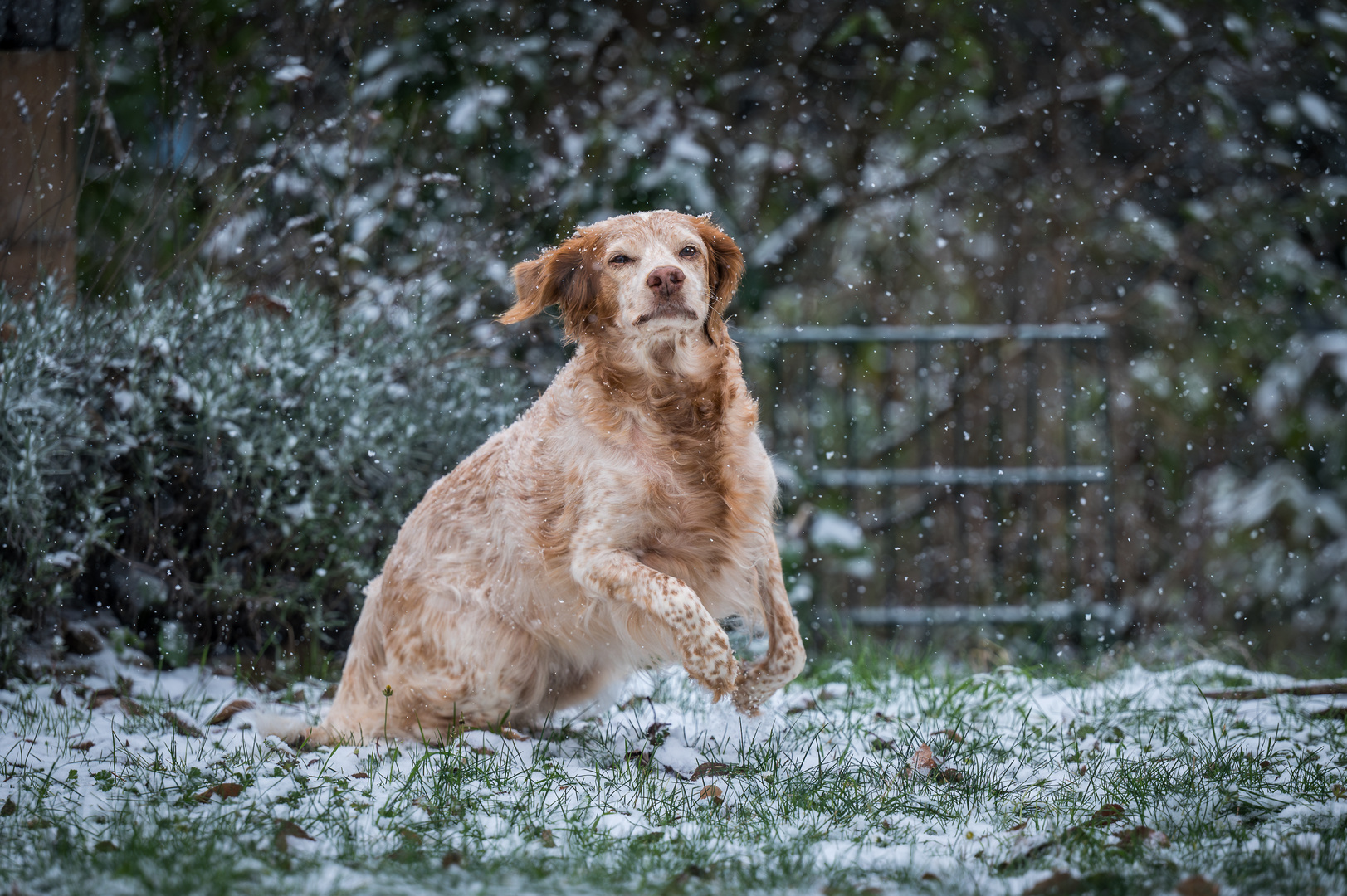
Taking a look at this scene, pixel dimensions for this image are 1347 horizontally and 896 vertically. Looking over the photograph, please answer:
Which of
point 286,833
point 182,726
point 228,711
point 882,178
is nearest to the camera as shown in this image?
point 286,833

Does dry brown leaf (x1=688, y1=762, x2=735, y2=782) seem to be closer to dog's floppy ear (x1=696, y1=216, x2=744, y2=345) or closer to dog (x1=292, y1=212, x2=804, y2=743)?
dog (x1=292, y1=212, x2=804, y2=743)

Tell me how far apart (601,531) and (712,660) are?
44cm

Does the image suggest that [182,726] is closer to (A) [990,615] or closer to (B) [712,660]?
(B) [712,660]

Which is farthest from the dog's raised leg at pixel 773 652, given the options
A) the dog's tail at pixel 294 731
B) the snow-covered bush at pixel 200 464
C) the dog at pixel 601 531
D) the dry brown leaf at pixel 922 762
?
the snow-covered bush at pixel 200 464

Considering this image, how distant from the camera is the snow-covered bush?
3697 mm

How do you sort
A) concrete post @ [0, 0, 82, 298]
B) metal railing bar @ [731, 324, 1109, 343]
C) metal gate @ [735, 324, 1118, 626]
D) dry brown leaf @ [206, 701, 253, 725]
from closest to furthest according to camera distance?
dry brown leaf @ [206, 701, 253, 725]
concrete post @ [0, 0, 82, 298]
metal railing bar @ [731, 324, 1109, 343]
metal gate @ [735, 324, 1118, 626]

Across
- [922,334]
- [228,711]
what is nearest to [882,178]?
[922,334]

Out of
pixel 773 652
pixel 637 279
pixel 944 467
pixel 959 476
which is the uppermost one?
pixel 637 279

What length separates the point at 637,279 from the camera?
108 inches

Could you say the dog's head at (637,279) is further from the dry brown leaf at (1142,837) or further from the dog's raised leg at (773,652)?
the dry brown leaf at (1142,837)

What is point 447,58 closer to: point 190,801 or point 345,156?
point 345,156

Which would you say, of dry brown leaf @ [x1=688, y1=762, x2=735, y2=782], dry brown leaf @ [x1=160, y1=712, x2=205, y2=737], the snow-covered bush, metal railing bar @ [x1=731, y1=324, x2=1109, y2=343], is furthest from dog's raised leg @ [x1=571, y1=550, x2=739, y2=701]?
metal railing bar @ [x1=731, y1=324, x2=1109, y2=343]

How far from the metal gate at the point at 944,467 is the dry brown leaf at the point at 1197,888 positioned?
314 cm

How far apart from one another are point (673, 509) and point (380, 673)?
1.01 metres
